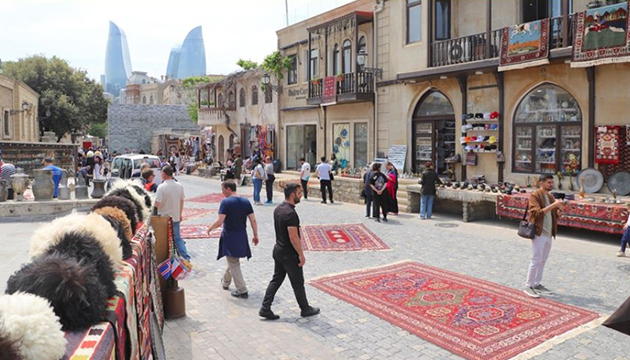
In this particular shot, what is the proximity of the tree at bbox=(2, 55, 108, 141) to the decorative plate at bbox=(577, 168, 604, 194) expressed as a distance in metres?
40.4

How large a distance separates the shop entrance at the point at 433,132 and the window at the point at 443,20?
6.59 ft

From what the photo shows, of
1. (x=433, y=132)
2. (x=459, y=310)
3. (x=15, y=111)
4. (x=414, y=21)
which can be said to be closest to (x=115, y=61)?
(x=15, y=111)

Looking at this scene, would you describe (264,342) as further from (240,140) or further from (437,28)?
(240,140)

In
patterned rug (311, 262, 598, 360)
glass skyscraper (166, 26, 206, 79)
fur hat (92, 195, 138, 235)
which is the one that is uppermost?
glass skyscraper (166, 26, 206, 79)

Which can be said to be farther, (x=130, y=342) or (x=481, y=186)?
(x=481, y=186)

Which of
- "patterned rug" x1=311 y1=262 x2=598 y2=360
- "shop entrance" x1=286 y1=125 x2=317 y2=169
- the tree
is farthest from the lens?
the tree

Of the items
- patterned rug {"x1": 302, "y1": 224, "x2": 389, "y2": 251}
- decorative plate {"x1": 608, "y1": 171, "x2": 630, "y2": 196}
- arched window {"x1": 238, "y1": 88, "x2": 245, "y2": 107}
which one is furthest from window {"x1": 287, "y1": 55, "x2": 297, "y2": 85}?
decorative plate {"x1": 608, "y1": 171, "x2": 630, "y2": 196}

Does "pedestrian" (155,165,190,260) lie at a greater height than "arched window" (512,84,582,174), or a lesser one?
lesser

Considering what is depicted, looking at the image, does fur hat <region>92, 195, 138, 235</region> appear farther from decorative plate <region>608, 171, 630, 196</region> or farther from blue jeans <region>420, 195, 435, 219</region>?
decorative plate <region>608, 171, 630, 196</region>

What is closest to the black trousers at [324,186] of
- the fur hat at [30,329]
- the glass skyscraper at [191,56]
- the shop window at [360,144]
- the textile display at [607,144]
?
the shop window at [360,144]

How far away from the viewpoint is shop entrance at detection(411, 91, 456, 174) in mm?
18031

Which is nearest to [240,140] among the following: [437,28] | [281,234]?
[437,28]

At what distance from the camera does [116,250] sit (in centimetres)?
337

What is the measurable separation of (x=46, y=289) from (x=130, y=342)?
923mm
